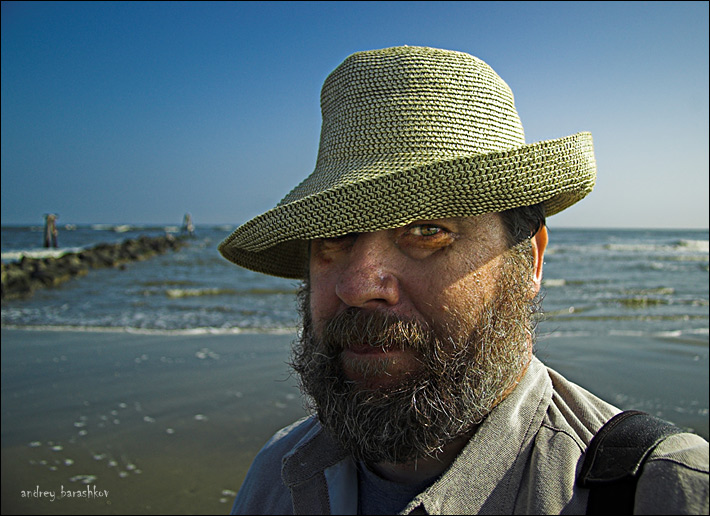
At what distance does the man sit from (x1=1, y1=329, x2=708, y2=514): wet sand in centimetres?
228

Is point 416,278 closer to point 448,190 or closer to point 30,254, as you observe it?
point 448,190

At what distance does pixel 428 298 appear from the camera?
139 centimetres

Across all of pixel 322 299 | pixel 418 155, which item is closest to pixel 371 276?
pixel 322 299

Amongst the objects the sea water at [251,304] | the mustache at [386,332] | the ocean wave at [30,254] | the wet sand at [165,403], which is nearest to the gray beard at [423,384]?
the mustache at [386,332]

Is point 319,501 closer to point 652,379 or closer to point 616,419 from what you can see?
point 616,419

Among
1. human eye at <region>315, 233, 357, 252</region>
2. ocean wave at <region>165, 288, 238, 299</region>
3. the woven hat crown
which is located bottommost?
ocean wave at <region>165, 288, 238, 299</region>

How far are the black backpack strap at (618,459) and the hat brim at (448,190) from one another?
0.64 m

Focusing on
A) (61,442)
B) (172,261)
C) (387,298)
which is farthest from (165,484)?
(172,261)

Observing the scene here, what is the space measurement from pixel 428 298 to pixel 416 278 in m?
0.07

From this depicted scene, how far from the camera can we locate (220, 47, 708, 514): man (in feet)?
4.25

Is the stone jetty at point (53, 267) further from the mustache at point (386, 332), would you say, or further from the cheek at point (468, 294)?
the cheek at point (468, 294)

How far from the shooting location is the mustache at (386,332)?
136 centimetres

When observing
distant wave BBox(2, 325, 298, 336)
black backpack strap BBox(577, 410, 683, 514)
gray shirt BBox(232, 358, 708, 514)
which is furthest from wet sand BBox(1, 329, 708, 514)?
black backpack strap BBox(577, 410, 683, 514)

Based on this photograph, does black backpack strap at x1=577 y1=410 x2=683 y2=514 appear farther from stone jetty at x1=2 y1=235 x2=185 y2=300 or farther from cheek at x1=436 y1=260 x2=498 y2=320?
stone jetty at x1=2 y1=235 x2=185 y2=300
